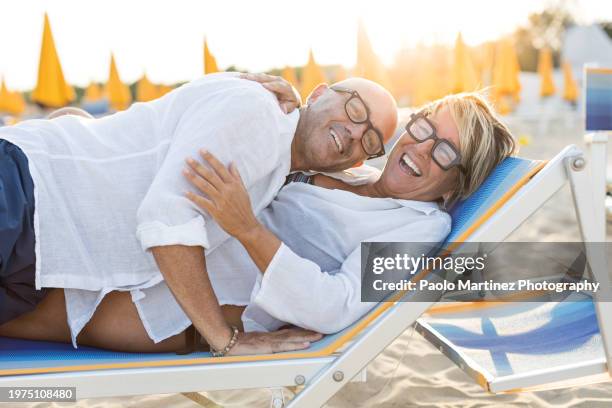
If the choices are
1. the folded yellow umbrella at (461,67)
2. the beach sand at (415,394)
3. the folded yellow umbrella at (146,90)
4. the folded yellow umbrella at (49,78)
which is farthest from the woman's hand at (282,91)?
the folded yellow umbrella at (146,90)

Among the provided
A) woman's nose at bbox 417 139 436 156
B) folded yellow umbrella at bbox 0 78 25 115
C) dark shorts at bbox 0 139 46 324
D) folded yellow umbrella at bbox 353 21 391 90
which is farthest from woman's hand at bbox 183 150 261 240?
folded yellow umbrella at bbox 0 78 25 115

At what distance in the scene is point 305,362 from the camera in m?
1.83

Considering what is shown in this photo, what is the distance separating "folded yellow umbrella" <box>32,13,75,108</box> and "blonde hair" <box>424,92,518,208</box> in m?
8.05

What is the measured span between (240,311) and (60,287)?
63 cm

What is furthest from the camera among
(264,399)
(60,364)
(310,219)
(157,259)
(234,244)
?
(264,399)

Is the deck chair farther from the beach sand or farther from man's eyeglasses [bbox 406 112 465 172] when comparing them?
the beach sand

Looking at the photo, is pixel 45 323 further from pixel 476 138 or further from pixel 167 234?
pixel 476 138

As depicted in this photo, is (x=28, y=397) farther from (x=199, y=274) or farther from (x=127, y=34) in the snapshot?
(x=127, y=34)

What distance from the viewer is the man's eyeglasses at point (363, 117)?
7.46 ft

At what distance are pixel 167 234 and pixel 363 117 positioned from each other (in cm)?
96

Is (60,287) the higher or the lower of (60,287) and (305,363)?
the higher

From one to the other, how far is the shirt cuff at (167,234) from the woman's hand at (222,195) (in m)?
0.08

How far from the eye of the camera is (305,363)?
72.0 inches

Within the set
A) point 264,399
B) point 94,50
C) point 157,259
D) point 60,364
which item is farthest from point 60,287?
point 94,50
